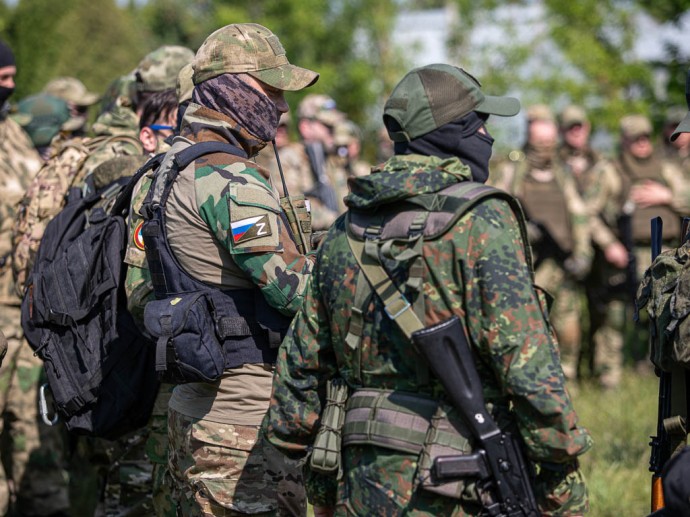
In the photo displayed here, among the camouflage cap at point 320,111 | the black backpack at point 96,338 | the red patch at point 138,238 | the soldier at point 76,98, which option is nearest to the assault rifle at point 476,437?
the red patch at point 138,238

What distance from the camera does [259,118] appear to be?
3.82 meters

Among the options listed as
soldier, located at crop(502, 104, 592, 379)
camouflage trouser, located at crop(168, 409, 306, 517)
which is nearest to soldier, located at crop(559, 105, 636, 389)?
soldier, located at crop(502, 104, 592, 379)

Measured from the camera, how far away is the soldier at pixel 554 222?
920 cm

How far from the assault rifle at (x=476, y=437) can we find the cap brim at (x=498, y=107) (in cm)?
69

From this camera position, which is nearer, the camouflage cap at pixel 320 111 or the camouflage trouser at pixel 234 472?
the camouflage trouser at pixel 234 472

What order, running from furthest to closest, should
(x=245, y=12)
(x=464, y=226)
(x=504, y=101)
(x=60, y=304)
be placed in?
(x=245, y=12) → (x=60, y=304) → (x=504, y=101) → (x=464, y=226)

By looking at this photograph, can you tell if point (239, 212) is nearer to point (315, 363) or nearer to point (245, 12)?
point (315, 363)

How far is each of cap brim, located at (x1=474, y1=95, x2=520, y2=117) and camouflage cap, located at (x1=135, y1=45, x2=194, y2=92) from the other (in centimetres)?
253

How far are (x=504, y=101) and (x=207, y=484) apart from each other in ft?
5.69

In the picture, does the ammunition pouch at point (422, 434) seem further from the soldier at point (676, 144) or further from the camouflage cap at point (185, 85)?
the soldier at point (676, 144)

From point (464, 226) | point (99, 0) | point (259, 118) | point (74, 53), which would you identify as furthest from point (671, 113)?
point (99, 0)

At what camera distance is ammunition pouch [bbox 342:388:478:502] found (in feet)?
9.29

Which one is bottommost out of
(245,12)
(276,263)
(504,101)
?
(276,263)

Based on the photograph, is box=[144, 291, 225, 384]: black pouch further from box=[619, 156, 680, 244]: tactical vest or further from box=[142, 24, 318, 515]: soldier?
box=[619, 156, 680, 244]: tactical vest
